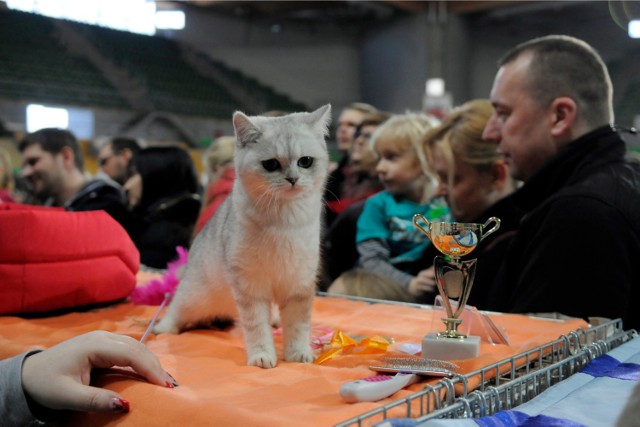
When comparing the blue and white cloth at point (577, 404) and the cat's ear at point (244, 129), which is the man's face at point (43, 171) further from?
the blue and white cloth at point (577, 404)

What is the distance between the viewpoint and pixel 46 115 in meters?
6.82

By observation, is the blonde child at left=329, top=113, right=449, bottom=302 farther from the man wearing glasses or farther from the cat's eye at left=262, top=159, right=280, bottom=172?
the man wearing glasses

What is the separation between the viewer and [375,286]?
1904 millimetres

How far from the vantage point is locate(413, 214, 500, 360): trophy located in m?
0.98

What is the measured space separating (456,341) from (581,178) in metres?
0.86

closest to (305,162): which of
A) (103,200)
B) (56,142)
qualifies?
(103,200)

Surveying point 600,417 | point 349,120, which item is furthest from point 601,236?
point 349,120

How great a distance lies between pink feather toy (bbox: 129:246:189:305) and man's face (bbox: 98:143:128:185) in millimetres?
1838

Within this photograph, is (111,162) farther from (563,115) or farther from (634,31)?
(634,31)

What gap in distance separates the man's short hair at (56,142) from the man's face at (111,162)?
0.25m

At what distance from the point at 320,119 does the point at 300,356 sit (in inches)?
14.5

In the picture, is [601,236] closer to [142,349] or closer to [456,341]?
[456,341]

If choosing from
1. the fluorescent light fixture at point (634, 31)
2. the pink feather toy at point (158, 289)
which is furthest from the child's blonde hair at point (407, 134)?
the fluorescent light fixture at point (634, 31)

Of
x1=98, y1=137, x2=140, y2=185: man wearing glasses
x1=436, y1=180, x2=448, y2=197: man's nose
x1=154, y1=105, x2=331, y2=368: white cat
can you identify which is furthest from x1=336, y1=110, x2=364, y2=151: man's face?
x1=154, y1=105, x2=331, y2=368: white cat
